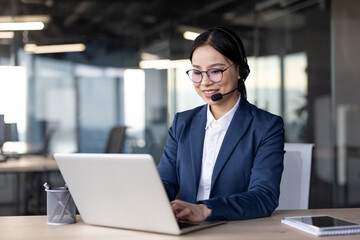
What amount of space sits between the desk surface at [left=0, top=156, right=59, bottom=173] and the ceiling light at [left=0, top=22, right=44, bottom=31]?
56.4 inches

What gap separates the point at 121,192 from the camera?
154 cm

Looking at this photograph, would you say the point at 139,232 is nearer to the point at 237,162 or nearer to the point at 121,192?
the point at 121,192

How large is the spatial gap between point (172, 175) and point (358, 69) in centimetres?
465

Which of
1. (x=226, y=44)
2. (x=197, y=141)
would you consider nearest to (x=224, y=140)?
(x=197, y=141)

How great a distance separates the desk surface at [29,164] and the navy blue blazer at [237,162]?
306 centimetres

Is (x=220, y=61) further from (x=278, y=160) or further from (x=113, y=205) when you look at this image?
(x=113, y=205)

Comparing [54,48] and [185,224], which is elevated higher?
[54,48]

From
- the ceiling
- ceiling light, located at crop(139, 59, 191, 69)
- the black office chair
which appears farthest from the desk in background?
ceiling light, located at crop(139, 59, 191, 69)

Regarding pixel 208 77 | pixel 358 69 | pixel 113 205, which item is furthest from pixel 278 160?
pixel 358 69

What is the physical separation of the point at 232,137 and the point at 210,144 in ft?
0.43

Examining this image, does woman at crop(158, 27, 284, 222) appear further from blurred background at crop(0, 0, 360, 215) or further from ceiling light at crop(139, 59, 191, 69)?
ceiling light at crop(139, 59, 191, 69)

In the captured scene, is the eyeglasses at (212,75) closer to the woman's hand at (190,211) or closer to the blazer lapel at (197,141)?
the blazer lapel at (197,141)

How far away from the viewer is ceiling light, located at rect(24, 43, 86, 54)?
5.76 metres

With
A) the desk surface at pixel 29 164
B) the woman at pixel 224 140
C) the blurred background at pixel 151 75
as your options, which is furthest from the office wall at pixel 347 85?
the woman at pixel 224 140
